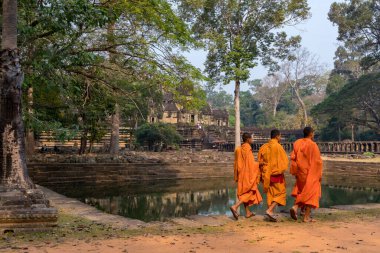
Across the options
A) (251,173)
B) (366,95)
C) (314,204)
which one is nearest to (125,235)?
(251,173)

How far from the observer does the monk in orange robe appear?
6.89 metres

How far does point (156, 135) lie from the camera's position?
32.8m

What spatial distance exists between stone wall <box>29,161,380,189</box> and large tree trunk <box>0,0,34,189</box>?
1011cm

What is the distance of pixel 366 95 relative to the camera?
3222cm

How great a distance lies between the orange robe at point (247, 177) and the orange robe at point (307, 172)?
695mm

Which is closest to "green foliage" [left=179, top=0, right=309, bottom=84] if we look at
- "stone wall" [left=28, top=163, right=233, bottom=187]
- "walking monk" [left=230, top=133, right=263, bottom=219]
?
"stone wall" [left=28, top=163, right=233, bottom=187]

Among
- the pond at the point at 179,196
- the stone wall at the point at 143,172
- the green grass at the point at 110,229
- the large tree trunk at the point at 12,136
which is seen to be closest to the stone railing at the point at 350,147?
the stone wall at the point at 143,172

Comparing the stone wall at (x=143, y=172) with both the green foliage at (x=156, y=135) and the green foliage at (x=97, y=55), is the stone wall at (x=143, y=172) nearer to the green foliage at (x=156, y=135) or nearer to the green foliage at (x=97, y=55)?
the green foliage at (x=97, y=55)

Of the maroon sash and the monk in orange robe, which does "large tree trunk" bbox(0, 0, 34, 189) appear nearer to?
the maroon sash

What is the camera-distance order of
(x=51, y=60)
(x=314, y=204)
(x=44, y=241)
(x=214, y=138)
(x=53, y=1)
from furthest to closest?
(x=214, y=138)
(x=51, y=60)
(x=53, y=1)
(x=314, y=204)
(x=44, y=241)

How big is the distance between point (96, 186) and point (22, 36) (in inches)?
345

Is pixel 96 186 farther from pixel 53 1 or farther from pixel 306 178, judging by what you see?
pixel 306 178

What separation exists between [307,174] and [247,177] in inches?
41.7

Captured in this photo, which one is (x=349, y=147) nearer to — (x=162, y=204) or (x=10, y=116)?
(x=162, y=204)
